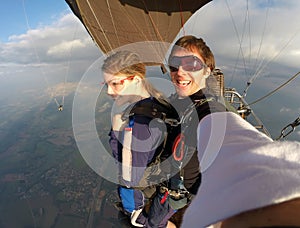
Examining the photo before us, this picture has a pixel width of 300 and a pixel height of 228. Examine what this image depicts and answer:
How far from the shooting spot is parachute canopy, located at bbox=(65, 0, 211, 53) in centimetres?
591

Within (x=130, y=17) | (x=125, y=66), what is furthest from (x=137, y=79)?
(x=130, y=17)

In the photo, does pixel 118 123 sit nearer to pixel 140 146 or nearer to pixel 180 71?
pixel 140 146

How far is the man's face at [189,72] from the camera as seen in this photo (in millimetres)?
1647

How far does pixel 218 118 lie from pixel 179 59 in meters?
0.96

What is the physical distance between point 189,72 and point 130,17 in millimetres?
5621

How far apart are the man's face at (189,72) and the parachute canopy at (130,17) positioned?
468 centimetres

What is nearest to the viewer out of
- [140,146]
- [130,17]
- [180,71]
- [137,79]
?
[140,146]

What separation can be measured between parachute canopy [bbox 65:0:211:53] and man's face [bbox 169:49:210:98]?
468 centimetres

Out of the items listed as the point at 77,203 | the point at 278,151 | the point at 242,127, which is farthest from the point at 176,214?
the point at 77,203

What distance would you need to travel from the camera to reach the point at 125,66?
4.95ft

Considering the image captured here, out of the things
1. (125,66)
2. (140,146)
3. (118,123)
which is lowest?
(140,146)

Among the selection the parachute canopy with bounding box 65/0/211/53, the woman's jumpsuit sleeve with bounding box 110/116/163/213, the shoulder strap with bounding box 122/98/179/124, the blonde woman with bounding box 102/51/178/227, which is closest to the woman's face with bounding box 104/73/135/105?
the blonde woman with bounding box 102/51/178/227

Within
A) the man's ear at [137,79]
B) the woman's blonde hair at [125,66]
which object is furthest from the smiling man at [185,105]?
the man's ear at [137,79]

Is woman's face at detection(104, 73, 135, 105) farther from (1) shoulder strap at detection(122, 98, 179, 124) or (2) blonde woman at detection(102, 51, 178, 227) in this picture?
(1) shoulder strap at detection(122, 98, 179, 124)
